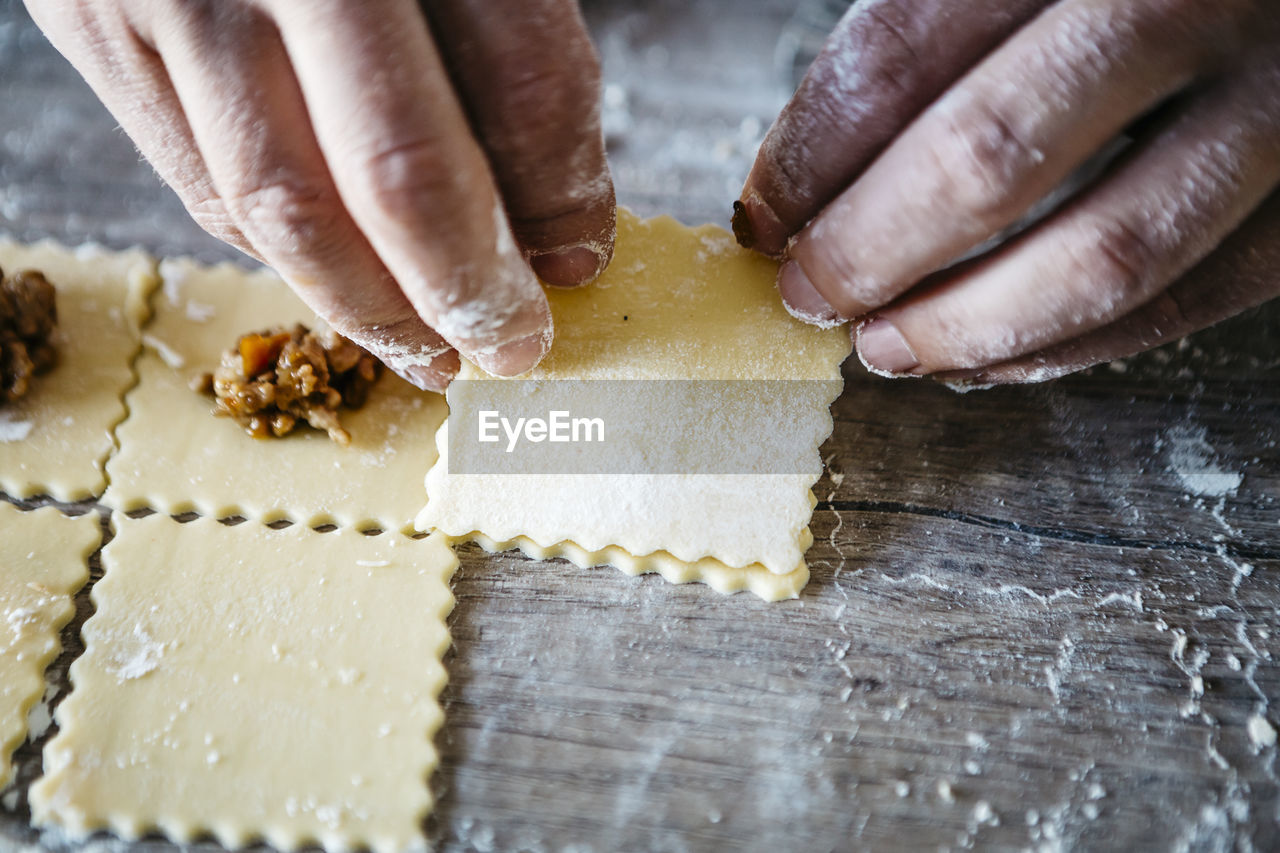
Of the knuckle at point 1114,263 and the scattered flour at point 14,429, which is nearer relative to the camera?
the knuckle at point 1114,263

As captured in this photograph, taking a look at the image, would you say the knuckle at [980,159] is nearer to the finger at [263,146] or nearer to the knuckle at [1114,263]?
the knuckle at [1114,263]

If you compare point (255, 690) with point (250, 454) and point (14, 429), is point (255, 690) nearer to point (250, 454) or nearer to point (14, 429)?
point (250, 454)

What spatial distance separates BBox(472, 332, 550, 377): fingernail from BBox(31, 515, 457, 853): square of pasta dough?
0.26m

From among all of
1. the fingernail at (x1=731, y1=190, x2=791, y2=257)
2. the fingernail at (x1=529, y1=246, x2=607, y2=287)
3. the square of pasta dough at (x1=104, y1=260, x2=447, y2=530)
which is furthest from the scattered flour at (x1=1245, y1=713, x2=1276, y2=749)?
the square of pasta dough at (x1=104, y1=260, x2=447, y2=530)

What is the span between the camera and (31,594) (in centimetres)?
102

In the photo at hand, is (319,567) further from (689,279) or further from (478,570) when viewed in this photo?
(689,279)

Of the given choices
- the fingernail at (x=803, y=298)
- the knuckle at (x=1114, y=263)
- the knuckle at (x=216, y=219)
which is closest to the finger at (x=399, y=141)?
the knuckle at (x=216, y=219)

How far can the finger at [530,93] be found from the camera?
0.70 meters

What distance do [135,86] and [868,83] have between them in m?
0.76

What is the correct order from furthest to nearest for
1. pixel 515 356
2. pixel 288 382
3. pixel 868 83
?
1. pixel 288 382
2. pixel 515 356
3. pixel 868 83

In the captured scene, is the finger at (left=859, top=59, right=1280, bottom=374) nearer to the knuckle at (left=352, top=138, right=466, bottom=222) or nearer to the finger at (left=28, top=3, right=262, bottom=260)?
the knuckle at (left=352, top=138, right=466, bottom=222)

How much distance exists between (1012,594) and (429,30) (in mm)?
952

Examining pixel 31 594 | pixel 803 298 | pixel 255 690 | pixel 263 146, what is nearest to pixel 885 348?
pixel 803 298

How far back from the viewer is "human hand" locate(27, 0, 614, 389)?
689 millimetres
